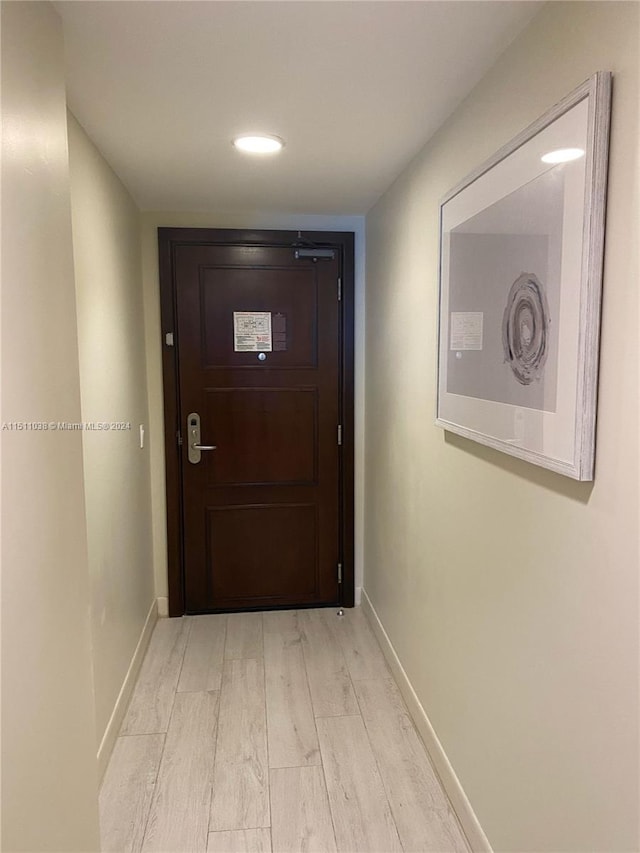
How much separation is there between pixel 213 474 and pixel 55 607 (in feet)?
6.43

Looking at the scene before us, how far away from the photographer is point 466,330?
1.63m

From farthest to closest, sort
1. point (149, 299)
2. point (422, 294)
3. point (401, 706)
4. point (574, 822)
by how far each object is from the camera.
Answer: point (149, 299) < point (401, 706) < point (422, 294) < point (574, 822)

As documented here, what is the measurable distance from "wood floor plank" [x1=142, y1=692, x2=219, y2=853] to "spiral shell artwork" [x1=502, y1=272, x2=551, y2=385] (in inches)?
66.4

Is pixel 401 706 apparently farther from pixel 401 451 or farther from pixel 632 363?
pixel 632 363

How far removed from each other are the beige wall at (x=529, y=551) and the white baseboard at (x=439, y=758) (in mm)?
42

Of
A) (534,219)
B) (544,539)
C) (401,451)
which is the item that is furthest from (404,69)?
(401,451)

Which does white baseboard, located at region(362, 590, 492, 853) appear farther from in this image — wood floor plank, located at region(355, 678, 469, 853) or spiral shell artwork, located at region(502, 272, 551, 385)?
spiral shell artwork, located at region(502, 272, 551, 385)

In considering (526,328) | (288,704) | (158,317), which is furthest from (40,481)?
(158,317)

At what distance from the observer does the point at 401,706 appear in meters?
2.40

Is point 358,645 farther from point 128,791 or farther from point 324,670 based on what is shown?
point 128,791

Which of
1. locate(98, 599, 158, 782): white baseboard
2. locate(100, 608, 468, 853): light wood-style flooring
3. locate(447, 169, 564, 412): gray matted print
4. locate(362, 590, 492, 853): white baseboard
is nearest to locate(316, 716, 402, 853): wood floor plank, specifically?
locate(100, 608, 468, 853): light wood-style flooring

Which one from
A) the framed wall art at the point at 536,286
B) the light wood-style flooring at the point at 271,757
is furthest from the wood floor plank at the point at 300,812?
the framed wall art at the point at 536,286

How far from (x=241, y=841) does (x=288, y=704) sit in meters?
0.70

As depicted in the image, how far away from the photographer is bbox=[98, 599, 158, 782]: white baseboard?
2.00m
